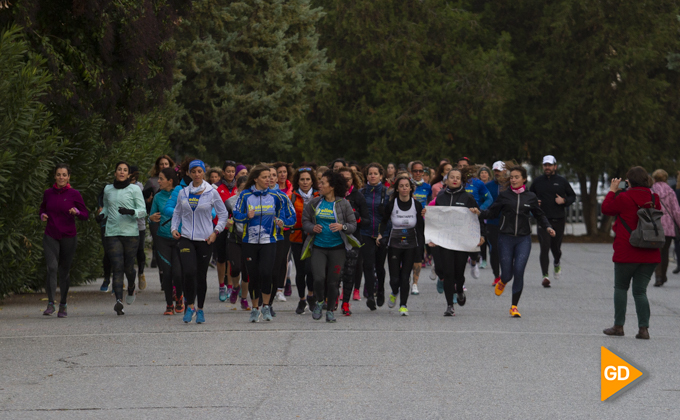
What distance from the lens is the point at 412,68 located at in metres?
36.2

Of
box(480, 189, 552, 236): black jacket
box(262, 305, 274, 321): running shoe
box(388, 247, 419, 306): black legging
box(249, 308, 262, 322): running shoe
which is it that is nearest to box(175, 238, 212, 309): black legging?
box(249, 308, 262, 322): running shoe

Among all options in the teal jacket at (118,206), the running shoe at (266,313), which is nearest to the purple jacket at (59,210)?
the teal jacket at (118,206)

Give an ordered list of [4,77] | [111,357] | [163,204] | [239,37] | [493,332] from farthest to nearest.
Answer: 1. [239,37]
2. [163,204]
3. [4,77]
4. [493,332]
5. [111,357]

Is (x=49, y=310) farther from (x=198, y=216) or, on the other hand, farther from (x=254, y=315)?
(x=254, y=315)

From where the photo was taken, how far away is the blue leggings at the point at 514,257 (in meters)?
12.6

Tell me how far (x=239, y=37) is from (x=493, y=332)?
81.2 ft

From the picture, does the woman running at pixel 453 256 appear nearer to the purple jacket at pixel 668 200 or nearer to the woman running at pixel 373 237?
the woman running at pixel 373 237

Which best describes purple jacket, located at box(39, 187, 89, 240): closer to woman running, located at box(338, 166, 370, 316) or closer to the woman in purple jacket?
the woman in purple jacket

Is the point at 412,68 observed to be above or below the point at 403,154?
above

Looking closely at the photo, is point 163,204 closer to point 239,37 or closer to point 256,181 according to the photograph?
point 256,181

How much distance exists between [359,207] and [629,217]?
11.2 feet

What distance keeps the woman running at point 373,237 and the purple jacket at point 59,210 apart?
3.57 metres

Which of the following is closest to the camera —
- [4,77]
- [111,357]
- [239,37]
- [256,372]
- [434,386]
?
[434,386]

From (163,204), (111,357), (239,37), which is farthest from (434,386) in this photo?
(239,37)
